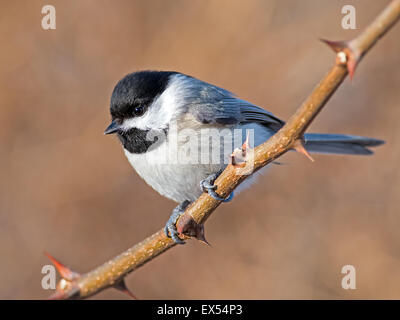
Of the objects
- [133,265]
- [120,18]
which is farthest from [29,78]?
[133,265]

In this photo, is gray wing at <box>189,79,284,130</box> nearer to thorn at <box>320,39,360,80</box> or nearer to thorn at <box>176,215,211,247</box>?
thorn at <box>176,215,211,247</box>

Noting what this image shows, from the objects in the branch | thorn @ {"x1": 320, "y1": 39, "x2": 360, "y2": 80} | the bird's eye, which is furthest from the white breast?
thorn @ {"x1": 320, "y1": 39, "x2": 360, "y2": 80}

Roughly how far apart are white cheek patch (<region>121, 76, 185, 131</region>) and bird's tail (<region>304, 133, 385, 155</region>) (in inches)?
33.8

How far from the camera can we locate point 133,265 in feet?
5.78

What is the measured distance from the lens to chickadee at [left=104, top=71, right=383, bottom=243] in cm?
244

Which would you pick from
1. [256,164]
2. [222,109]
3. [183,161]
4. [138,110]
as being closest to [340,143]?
[222,109]

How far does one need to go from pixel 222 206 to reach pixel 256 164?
8.87 ft

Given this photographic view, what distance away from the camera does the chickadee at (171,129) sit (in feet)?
8.00

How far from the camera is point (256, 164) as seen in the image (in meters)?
1.44

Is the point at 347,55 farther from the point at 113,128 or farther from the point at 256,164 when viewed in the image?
the point at 113,128

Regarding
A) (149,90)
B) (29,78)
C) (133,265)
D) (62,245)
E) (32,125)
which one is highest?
(29,78)

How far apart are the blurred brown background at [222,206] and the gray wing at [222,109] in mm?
995

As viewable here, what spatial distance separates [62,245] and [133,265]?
2345mm

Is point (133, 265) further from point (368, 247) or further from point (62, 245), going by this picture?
point (368, 247)
